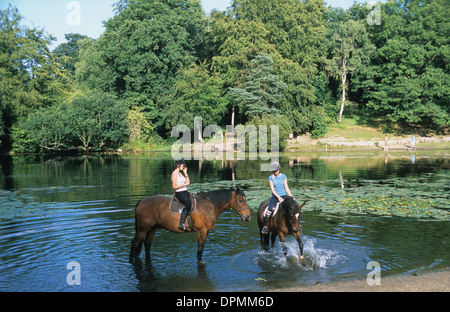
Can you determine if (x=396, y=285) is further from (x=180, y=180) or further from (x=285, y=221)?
(x=180, y=180)

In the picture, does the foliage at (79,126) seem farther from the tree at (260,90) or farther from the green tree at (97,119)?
the tree at (260,90)

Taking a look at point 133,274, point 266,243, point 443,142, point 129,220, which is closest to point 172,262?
point 133,274

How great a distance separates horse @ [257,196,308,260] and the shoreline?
161 centimetres

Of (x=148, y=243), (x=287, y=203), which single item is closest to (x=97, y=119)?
(x=148, y=243)

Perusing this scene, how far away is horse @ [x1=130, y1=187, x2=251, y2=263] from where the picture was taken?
10.5 metres

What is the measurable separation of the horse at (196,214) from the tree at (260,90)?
40896mm

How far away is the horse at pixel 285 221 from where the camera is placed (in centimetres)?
1003

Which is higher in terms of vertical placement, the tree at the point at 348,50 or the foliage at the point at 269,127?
the tree at the point at 348,50

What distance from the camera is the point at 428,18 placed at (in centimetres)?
5553

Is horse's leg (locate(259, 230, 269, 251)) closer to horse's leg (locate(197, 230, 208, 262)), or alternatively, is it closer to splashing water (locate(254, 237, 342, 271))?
splashing water (locate(254, 237, 342, 271))

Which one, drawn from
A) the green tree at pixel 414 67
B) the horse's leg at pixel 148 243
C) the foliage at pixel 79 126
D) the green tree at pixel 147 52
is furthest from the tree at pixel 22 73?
the horse's leg at pixel 148 243

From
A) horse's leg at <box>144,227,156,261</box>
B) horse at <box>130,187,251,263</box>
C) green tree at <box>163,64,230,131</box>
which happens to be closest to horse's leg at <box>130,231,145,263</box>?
horse at <box>130,187,251,263</box>

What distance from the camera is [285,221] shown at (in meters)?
10.5

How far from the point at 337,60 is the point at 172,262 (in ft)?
185
